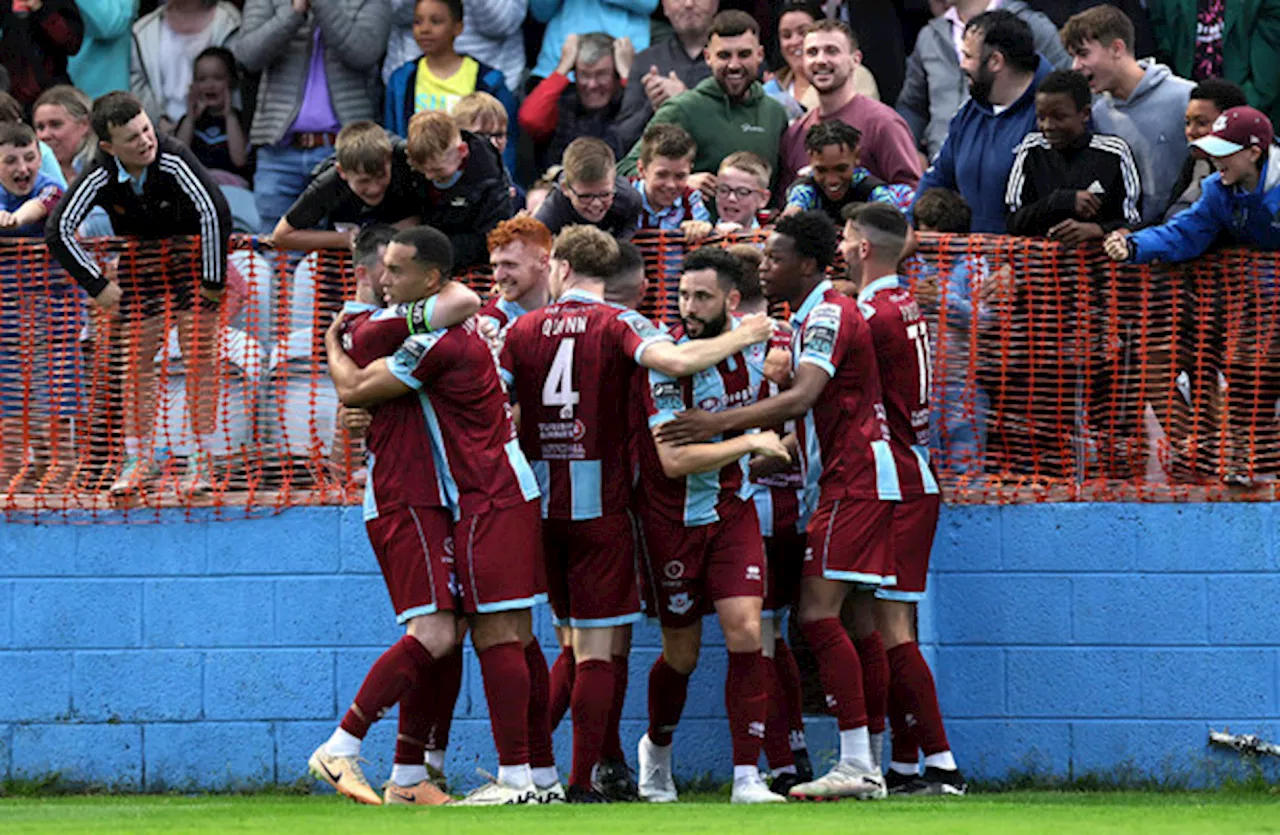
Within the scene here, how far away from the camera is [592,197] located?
988cm

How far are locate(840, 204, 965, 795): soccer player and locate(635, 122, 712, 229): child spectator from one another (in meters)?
1.34

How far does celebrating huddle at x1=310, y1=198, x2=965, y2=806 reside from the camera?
28.3ft

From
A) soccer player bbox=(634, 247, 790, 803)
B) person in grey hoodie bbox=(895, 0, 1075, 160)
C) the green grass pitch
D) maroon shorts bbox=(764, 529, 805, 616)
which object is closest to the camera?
the green grass pitch

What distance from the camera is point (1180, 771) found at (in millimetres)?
9688

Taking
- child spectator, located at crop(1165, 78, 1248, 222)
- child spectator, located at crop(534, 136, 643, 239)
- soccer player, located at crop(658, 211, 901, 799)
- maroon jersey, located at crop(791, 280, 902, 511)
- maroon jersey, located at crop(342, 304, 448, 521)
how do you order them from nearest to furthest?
maroon jersey, located at crop(342, 304, 448, 521) < soccer player, located at crop(658, 211, 901, 799) < maroon jersey, located at crop(791, 280, 902, 511) < child spectator, located at crop(534, 136, 643, 239) < child spectator, located at crop(1165, 78, 1248, 222)

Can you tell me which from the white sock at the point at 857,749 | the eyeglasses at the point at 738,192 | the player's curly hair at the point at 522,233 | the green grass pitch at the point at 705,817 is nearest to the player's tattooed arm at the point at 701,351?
the player's curly hair at the point at 522,233

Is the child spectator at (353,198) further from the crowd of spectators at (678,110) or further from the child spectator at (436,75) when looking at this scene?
Answer: the child spectator at (436,75)

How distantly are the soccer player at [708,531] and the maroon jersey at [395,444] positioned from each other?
0.89 metres

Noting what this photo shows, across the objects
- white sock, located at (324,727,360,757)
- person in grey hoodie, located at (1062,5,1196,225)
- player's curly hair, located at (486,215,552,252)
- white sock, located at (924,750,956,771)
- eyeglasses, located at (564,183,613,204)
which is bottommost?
white sock, located at (924,750,956,771)

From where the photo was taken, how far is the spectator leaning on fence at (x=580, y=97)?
12844 millimetres

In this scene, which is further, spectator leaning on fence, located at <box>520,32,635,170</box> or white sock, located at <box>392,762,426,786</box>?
spectator leaning on fence, located at <box>520,32,635,170</box>

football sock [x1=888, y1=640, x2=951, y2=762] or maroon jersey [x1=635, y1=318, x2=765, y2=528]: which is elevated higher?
maroon jersey [x1=635, y1=318, x2=765, y2=528]

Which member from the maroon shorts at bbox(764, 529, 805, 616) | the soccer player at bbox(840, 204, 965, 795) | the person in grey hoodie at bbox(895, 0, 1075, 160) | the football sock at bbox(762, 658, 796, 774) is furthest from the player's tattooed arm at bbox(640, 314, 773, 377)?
the person in grey hoodie at bbox(895, 0, 1075, 160)

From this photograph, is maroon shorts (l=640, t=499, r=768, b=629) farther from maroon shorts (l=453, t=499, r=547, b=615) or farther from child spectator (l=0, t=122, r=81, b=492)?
child spectator (l=0, t=122, r=81, b=492)
